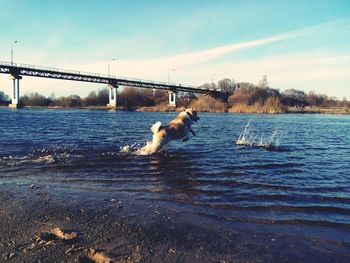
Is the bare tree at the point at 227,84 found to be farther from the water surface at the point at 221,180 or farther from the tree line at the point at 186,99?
the water surface at the point at 221,180

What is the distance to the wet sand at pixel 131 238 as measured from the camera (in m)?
4.32

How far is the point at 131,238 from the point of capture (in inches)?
192

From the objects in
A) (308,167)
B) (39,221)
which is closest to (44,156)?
(39,221)

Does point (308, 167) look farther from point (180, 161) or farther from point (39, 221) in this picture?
point (39, 221)

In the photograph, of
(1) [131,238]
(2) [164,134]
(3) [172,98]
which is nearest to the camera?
(1) [131,238]

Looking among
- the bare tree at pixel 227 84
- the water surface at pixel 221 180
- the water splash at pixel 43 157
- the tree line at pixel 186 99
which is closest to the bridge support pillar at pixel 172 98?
the tree line at pixel 186 99

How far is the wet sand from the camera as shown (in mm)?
4316

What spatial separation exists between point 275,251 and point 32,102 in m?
128

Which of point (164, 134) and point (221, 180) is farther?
point (164, 134)

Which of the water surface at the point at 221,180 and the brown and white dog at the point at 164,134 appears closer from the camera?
the water surface at the point at 221,180

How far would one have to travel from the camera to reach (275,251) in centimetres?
461

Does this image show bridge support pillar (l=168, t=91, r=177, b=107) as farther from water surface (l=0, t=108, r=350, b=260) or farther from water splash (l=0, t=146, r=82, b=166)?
water splash (l=0, t=146, r=82, b=166)

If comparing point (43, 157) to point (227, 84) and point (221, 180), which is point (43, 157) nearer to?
point (221, 180)

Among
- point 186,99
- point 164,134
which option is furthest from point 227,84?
point 164,134
